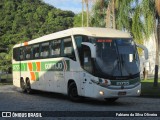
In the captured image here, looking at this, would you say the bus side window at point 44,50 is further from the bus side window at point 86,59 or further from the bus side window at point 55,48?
the bus side window at point 86,59

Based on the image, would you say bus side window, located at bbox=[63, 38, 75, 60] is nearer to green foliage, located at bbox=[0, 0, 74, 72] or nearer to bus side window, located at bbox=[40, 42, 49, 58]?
bus side window, located at bbox=[40, 42, 49, 58]

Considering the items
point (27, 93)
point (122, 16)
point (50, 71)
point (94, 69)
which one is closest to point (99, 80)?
point (94, 69)

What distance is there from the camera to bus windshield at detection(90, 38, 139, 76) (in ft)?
53.2

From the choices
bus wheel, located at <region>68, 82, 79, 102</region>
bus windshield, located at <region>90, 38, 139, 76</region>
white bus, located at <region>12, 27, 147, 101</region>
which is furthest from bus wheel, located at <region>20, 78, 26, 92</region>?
bus windshield, located at <region>90, 38, 139, 76</region>

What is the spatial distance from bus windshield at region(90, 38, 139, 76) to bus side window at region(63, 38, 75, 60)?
167cm

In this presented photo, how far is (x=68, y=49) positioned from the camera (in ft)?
60.0

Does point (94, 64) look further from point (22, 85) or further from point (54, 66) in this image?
point (22, 85)

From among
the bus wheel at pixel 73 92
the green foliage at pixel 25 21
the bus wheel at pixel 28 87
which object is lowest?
the bus wheel at pixel 28 87

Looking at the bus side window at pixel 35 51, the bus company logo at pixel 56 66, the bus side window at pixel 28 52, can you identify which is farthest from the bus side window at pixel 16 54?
the bus company logo at pixel 56 66

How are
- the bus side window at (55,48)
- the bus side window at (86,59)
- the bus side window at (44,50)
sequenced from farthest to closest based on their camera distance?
the bus side window at (44,50) → the bus side window at (55,48) → the bus side window at (86,59)

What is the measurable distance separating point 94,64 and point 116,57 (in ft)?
3.22

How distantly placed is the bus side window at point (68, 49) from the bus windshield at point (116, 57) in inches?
65.6

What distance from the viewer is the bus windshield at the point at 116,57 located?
16.2 metres

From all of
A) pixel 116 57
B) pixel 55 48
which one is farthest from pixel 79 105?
pixel 55 48
